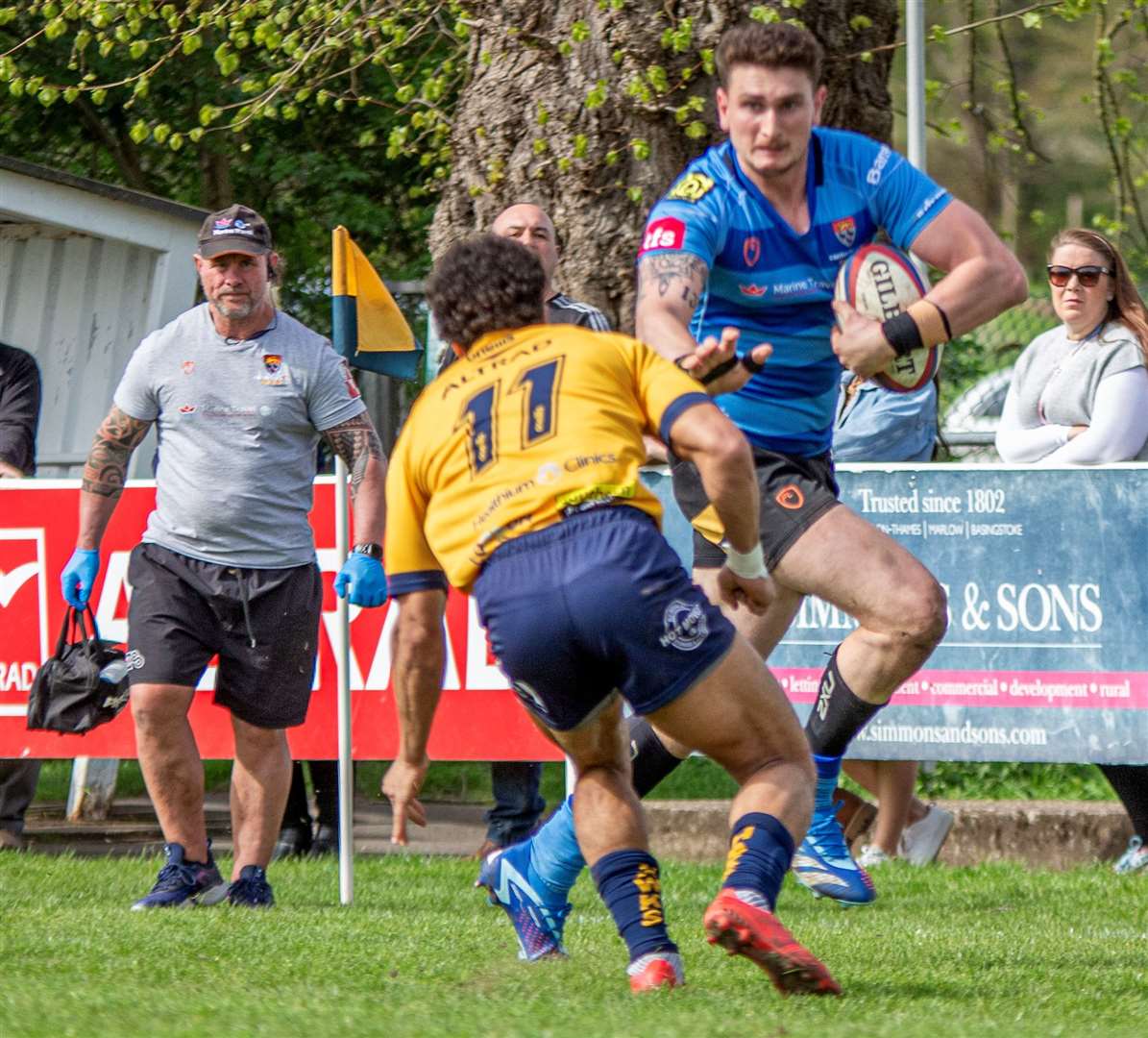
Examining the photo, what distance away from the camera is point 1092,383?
7918 mm

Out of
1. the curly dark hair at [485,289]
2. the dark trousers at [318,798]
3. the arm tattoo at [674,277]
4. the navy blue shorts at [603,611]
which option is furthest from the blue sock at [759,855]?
the dark trousers at [318,798]

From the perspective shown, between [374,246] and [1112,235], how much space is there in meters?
4.78

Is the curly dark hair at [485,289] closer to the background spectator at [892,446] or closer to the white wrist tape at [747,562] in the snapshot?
the white wrist tape at [747,562]

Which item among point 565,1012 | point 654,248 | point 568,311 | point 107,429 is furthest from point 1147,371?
point 565,1012

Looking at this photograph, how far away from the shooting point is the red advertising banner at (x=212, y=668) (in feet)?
→ 27.0

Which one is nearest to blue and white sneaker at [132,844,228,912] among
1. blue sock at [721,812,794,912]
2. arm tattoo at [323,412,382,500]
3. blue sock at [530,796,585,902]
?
arm tattoo at [323,412,382,500]

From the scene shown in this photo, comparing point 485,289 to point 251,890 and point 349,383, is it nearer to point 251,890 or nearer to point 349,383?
point 349,383

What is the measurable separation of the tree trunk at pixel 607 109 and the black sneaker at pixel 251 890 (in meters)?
3.31

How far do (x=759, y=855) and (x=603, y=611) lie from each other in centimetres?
67

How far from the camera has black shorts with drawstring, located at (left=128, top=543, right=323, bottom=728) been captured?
702 centimetres

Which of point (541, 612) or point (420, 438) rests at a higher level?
point (420, 438)

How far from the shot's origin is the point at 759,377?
5840 millimetres

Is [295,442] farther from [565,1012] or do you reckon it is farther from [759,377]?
[565,1012]

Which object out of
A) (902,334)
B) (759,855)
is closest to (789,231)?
(902,334)
